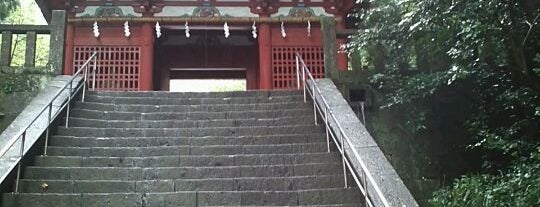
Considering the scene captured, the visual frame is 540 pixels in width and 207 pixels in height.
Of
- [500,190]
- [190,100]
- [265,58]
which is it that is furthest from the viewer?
[265,58]

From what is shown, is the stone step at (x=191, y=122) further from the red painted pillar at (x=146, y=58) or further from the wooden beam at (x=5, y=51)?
the red painted pillar at (x=146, y=58)

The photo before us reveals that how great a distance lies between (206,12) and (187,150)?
669cm

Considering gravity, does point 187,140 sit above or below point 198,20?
below

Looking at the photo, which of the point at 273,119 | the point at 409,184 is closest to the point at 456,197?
the point at 409,184

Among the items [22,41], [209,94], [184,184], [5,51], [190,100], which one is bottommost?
[184,184]

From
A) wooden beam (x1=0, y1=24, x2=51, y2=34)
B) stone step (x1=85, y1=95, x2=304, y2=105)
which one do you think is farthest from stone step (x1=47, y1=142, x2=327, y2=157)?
wooden beam (x1=0, y1=24, x2=51, y2=34)

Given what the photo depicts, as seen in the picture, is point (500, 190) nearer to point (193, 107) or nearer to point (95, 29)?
point (193, 107)

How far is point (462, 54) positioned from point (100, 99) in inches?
220

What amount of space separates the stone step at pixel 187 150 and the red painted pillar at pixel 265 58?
5.44m

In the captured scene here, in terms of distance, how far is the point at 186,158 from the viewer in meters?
7.02

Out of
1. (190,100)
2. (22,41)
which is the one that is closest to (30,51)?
(190,100)

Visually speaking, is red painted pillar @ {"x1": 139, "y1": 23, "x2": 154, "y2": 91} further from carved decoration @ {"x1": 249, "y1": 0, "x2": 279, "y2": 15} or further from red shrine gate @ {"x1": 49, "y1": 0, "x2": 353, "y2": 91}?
carved decoration @ {"x1": 249, "y1": 0, "x2": 279, "y2": 15}

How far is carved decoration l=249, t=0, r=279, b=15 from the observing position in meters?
13.4

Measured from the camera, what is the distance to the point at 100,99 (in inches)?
360
